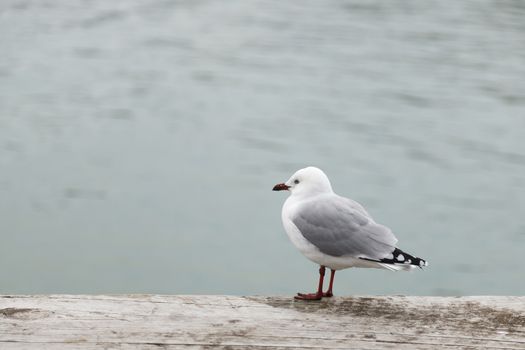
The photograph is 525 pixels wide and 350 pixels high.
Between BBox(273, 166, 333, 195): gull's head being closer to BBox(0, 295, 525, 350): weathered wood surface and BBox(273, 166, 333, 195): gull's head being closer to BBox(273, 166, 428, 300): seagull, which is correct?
BBox(273, 166, 428, 300): seagull

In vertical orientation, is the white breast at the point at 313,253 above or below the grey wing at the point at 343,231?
below

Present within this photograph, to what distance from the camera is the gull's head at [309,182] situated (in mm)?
3809

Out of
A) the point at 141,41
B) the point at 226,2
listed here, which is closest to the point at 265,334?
the point at 141,41

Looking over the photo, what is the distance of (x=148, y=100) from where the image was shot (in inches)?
571

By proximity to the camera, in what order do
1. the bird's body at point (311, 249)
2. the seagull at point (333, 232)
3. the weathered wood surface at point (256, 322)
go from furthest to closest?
the bird's body at point (311, 249)
the seagull at point (333, 232)
the weathered wood surface at point (256, 322)

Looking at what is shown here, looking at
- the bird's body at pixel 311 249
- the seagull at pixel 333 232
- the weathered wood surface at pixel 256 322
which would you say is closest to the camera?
the weathered wood surface at pixel 256 322

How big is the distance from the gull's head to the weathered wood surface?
0.50 metres

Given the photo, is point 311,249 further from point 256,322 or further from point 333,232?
point 256,322

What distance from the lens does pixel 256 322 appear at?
10.6 ft

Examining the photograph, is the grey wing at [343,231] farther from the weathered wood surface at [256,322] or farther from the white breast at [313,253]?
the weathered wood surface at [256,322]

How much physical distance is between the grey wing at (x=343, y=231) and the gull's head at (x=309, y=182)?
0.09m

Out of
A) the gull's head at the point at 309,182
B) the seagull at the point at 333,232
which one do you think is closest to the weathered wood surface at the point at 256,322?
the seagull at the point at 333,232

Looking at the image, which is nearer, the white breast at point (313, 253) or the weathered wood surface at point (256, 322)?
the weathered wood surface at point (256, 322)

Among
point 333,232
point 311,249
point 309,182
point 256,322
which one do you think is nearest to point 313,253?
point 311,249
